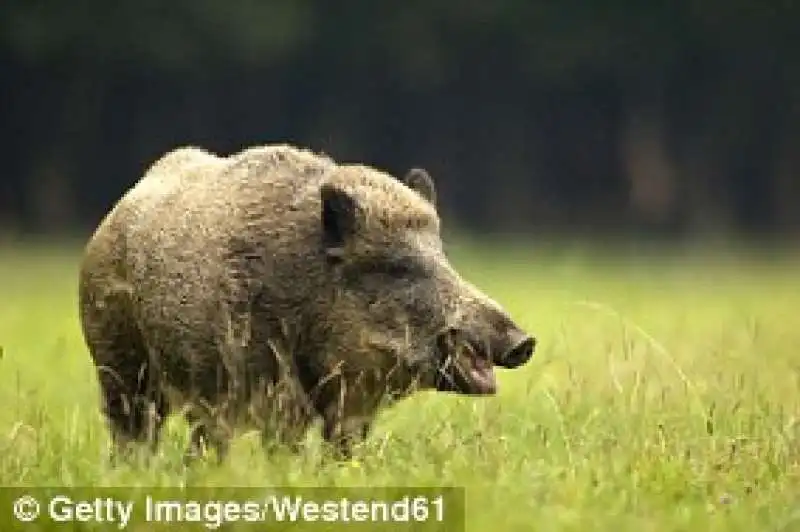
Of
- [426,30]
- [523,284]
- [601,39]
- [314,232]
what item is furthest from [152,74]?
[314,232]

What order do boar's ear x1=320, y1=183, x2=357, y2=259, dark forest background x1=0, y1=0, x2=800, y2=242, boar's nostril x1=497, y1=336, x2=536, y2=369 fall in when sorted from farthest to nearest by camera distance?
dark forest background x1=0, y1=0, x2=800, y2=242 → boar's ear x1=320, y1=183, x2=357, y2=259 → boar's nostril x1=497, y1=336, x2=536, y2=369

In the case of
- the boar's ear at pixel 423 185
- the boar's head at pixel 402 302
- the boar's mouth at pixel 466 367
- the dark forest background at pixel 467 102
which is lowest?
the boar's mouth at pixel 466 367

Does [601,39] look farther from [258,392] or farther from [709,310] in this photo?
[258,392]

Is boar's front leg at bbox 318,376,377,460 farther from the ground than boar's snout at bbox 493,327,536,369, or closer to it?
closer to it

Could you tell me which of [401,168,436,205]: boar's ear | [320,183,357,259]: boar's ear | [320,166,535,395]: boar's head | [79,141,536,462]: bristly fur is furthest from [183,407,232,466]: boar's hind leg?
[401,168,436,205]: boar's ear

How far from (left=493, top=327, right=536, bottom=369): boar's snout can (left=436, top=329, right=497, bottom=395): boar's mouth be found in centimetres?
7

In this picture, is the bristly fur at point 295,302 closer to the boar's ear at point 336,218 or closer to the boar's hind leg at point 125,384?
the boar's ear at point 336,218

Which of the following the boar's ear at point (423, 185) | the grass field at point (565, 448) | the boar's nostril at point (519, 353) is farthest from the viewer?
the boar's ear at point (423, 185)

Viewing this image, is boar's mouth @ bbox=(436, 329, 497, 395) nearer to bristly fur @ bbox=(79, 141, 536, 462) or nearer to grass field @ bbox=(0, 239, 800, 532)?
bristly fur @ bbox=(79, 141, 536, 462)

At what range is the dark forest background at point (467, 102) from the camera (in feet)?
127

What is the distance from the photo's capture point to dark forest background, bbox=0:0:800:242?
38781 millimetres

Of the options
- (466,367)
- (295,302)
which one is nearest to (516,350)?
(466,367)

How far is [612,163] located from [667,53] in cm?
247

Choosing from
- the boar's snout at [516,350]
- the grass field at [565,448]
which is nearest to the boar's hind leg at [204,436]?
the grass field at [565,448]
